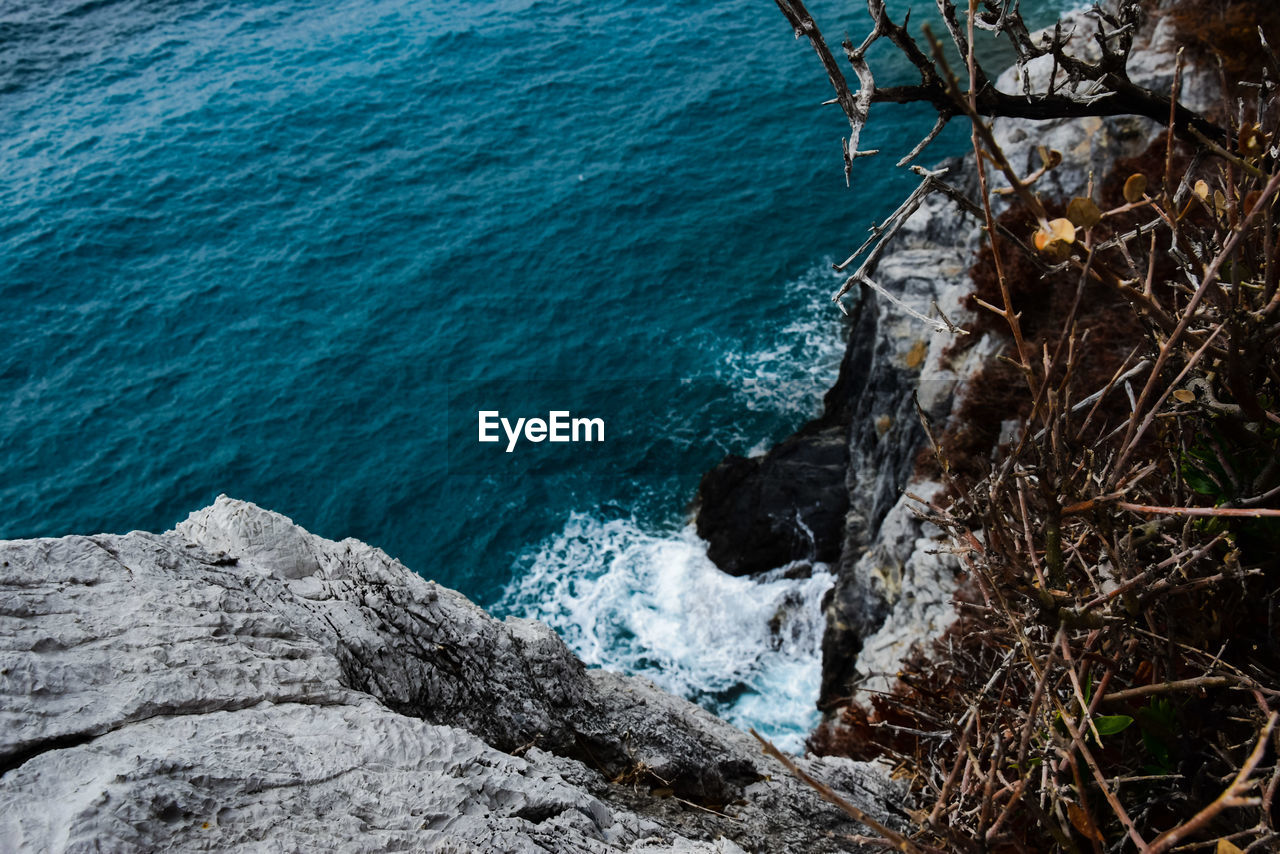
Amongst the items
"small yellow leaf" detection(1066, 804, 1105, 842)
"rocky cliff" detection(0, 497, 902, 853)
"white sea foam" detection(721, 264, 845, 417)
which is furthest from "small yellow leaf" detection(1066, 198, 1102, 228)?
"white sea foam" detection(721, 264, 845, 417)

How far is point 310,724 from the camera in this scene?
4680 millimetres

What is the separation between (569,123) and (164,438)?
2286 cm

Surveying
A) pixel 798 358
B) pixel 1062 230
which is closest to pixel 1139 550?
pixel 1062 230

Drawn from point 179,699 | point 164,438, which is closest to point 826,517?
point 179,699

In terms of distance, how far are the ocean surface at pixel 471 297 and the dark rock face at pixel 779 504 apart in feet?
3.05

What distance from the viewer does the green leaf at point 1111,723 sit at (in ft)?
12.0

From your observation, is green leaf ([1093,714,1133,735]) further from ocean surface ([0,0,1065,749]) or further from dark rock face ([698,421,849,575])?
dark rock face ([698,421,849,575])

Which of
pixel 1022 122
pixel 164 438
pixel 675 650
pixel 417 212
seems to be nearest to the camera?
pixel 1022 122

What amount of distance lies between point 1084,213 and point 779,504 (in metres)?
21.9

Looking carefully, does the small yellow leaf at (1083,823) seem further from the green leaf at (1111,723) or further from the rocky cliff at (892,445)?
the rocky cliff at (892,445)

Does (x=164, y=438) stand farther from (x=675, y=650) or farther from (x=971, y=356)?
(x=971, y=356)

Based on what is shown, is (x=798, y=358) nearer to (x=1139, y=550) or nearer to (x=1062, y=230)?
(x=1139, y=550)

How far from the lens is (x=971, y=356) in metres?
17.1

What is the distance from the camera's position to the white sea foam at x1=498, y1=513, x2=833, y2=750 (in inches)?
841
